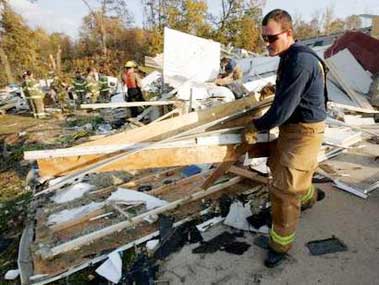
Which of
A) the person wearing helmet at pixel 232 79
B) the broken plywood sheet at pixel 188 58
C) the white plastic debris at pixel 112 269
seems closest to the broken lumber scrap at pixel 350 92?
the person wearing helmet at pixel 232 79

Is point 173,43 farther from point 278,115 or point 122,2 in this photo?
point 122,2

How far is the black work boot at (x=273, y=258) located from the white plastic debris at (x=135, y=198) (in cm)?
127

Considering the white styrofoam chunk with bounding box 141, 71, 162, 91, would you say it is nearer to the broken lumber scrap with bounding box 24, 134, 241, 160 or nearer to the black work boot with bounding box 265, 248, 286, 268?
the broken lumber scrap with bounding box 24, 134, 241, 160

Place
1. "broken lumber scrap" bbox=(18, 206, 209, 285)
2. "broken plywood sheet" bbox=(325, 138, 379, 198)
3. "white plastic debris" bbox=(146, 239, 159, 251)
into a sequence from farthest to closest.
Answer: "broken plywood sheet" bbox=(325, 138, 379, 198) → "white plastic debris" bbox=(146, 239, 159, 251) → "broken lumber scrap" bbox=(18, 206, 209, 285)

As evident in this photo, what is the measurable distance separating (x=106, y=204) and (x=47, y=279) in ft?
3.63

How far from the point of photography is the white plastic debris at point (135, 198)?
362 centimetres

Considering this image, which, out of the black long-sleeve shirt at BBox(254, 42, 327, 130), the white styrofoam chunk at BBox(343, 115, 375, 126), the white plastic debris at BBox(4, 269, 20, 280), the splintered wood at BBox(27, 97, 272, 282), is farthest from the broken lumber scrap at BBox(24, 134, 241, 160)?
the white styrofoam chunk at BBox(343, 115, 375, 126)

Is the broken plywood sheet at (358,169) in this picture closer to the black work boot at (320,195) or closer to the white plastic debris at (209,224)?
the black work boot at (320,195)

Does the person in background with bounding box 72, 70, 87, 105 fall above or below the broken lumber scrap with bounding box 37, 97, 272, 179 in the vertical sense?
below

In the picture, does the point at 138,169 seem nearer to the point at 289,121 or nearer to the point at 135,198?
the point at 135,198

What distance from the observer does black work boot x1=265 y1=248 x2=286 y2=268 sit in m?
2.61

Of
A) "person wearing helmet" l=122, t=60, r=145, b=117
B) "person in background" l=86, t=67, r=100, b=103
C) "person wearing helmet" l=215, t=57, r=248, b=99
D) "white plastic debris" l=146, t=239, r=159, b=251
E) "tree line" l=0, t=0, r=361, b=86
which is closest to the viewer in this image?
"white plastic debris" l=146, t=239, r=159, b=251

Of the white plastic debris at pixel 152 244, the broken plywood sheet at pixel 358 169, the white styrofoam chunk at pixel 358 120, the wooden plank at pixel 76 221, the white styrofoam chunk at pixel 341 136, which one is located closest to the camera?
the white plastic debris at pixel 152 244

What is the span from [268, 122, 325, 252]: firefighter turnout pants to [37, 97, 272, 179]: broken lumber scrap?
60 centimetres
